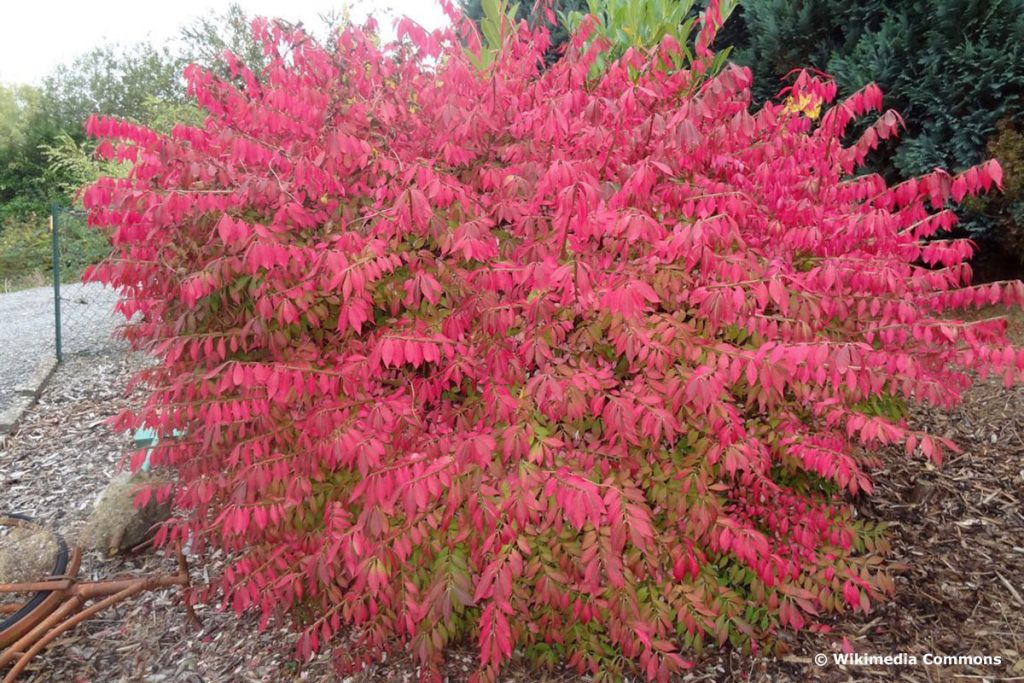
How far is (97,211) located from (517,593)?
2329 millimetres

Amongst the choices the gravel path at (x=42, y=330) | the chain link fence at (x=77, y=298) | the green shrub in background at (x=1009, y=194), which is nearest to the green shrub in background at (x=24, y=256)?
the chain link fence at (x=77, y=298)

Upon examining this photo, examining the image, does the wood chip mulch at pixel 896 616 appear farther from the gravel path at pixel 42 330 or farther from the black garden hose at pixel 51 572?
the gravel path at pixel 42 330

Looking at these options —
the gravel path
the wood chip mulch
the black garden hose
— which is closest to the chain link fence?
the gravel path

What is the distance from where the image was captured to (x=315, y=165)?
2.30m

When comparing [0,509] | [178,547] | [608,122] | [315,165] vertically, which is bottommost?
[0,509]

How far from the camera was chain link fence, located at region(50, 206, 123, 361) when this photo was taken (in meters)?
6.57

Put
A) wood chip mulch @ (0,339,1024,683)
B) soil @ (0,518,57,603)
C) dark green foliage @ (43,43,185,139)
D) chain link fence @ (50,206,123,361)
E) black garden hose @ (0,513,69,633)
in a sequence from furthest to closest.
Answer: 1. dark green foliage @ (43,43,185,139)
2. chain link fence @ (50,206,123,361)
3. soil @ (0,518,57,603)
4. wood chip mulch @ (0,339,1024,683)
5. black garden hose @ (0,513,69,633)

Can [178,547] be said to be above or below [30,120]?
below

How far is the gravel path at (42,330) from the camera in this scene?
6453mm

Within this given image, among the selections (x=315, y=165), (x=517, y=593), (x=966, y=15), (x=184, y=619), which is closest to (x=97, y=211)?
(x=315, y=165)

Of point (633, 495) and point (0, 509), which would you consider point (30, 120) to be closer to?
point (0, 509)

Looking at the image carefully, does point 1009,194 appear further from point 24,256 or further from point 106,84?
point 106,84

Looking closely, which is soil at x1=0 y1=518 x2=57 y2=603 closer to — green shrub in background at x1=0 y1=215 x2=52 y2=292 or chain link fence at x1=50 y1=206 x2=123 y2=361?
chain link fence at x1=50 y1=206 x2=123 y2=361

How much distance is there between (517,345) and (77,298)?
390 inches
